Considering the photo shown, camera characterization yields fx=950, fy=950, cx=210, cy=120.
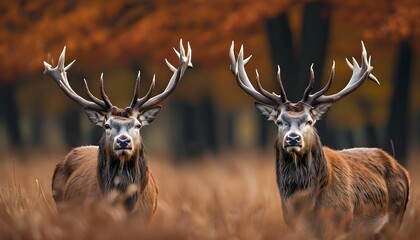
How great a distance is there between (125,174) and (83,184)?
2.29 feet

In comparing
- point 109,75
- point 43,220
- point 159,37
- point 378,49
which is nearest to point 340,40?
point 378,49

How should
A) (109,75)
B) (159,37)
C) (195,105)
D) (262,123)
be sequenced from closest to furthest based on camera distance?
(159,37), (195,105), (109,75), (262,123)

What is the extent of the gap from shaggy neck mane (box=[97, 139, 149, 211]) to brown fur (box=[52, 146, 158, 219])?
40 mm

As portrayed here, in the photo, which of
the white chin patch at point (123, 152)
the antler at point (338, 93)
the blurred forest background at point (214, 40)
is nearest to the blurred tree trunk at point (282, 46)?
the blurred forest background at point (214, 40)

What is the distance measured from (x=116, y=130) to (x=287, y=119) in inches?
59.4

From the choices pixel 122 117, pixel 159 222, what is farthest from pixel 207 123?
pixel 159 222

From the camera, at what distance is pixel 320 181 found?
842cm

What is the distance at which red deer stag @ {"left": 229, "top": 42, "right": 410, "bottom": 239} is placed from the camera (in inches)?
321

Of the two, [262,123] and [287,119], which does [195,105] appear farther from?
[287,119]

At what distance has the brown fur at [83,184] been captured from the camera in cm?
854

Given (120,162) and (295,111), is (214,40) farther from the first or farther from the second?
(120,162)

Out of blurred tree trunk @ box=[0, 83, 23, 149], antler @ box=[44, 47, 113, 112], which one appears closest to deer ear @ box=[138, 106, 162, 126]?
antler @ box=[44, 47, 113, 112]

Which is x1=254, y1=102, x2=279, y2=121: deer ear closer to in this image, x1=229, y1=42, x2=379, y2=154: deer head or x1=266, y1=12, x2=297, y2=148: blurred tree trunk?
x1=229, y1=42, x2=379, y2=154: deer head

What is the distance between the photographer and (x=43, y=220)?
23.3ft
